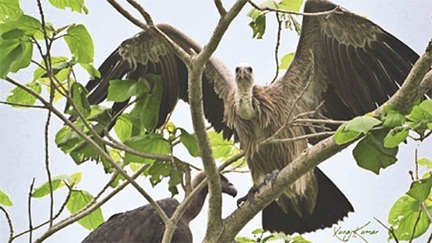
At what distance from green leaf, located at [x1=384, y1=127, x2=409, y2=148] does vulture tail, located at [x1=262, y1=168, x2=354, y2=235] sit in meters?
1.19

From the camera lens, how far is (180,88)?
310cm

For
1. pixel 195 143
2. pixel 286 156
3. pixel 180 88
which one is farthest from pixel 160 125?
pixel 195 143

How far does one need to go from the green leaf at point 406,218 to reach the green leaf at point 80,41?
901mm

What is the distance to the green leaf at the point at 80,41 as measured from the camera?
6.48ft

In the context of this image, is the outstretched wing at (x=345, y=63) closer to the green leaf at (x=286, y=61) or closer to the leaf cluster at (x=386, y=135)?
the green leaf at (x=286, y=61)

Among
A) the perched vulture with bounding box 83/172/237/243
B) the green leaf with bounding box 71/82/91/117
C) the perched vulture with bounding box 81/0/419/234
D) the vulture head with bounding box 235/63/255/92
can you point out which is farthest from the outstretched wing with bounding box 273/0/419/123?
the green leaf with bounding box 71/82/91/117

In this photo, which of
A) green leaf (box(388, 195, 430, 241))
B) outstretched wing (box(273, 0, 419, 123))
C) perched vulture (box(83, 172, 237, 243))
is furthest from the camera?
perched vulture (box(83, 172, 237, 243))

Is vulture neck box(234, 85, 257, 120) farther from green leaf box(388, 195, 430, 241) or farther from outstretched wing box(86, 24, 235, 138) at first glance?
green leaf box(388, 195, 430, 241)

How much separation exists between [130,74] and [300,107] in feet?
2.14

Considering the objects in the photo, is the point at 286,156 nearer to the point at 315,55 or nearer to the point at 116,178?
the point at 315,55

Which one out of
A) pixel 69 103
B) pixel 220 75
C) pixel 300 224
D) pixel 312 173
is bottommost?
pixel 300 224

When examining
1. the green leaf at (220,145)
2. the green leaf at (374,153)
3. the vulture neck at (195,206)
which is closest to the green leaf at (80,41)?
the green leaf at (374,153)

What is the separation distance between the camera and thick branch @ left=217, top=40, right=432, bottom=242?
6.16ft

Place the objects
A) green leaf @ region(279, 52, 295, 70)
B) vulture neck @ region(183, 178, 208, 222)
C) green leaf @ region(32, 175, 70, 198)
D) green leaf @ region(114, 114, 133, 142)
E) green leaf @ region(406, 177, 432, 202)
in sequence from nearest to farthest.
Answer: green leaf @ region(406, 177, 432, 202) < green leaf @ region(32, 175, 70, 198) < green leaf @ region(114, 114, 133, 142) < green leaf @ region(279, 52, 295, 70) < vulture neck @ region(183, 178, 208, 222)
